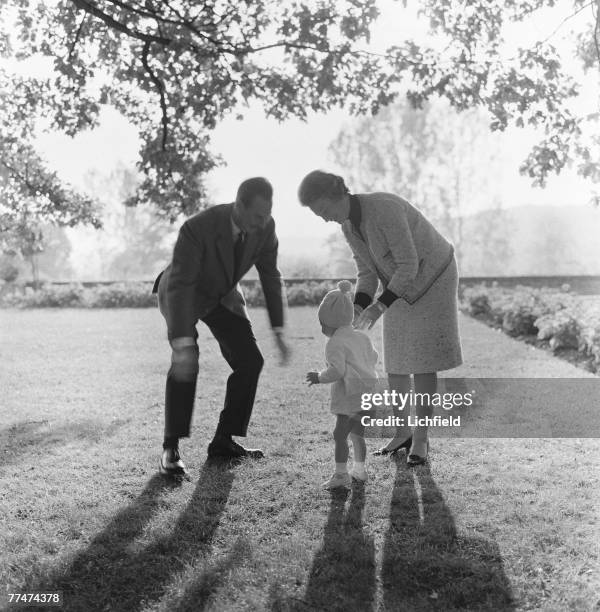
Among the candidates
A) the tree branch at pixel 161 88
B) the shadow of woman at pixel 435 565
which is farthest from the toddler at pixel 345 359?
the tree branch at pixel 161 88

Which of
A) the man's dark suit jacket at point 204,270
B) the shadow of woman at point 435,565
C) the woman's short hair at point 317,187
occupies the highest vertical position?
the woman's short hair at point 317,187

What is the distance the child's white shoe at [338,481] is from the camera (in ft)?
14.3

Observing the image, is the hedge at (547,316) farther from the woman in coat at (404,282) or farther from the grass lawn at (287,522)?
the woman in coat at (404,282)

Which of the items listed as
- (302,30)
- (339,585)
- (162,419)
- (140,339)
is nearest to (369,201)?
(339,585)

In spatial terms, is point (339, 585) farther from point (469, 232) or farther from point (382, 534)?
point (469, 232)

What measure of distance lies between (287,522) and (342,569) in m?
0.67

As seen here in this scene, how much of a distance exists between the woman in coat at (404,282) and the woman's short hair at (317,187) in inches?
0.5

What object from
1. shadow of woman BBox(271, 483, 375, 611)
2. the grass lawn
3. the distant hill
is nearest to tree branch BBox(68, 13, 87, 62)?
the grass lawn

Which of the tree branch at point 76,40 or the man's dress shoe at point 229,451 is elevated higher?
the tree branch at point 76,40

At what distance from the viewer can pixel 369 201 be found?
4387mm

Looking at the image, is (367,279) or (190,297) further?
(367,279)

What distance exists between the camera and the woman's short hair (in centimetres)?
407

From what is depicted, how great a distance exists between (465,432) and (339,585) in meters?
2.95

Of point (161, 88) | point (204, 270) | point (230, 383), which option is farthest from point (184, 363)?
point (161, 88)
